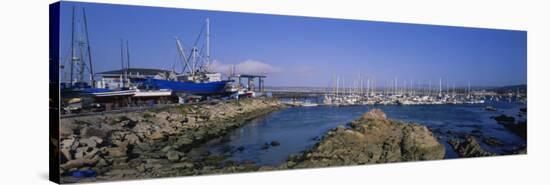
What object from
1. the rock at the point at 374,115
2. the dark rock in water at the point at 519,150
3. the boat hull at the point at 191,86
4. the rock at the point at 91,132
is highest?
the boat hull at the point at 191,86

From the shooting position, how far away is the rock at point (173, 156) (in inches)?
359

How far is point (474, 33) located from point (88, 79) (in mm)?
6539

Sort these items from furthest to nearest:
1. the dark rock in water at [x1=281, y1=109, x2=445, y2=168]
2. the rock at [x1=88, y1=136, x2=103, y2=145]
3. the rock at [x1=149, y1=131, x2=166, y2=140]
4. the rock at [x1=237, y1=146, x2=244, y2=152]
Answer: the dark rock in water at [x1=281, y1=109, x2=445, y2=168] → the rock at [x1=237, y1=146, x2=244, y2=152] → the rock at [x1=149, y1=131, x2=166, y2=140] → the rock at [x1=88, y1=136, x2=103, y2=145]

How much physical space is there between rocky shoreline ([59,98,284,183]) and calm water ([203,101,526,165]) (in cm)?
16

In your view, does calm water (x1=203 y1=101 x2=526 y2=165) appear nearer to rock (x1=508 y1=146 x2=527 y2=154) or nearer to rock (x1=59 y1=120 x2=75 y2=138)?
rock (x1=508 y1=146 x2=527 y2=154)

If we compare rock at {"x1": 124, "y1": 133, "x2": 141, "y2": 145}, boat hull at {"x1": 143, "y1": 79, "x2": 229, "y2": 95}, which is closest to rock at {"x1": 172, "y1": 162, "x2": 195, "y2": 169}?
rock at {"x1": 124, "y1": 133, "x2": 141, "y2": 145}

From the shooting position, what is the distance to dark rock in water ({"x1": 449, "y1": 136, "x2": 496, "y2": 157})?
11.5 meters

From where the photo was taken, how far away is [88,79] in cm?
870

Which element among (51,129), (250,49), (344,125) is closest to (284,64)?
(250,49)

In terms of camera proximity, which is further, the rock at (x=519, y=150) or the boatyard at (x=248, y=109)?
the rock at (x=519, y=150)

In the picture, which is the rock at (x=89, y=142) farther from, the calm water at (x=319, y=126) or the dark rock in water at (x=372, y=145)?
the dark rock in water at (x=372, y=145)

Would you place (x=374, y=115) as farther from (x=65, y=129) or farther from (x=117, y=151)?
(x=65, y=129)

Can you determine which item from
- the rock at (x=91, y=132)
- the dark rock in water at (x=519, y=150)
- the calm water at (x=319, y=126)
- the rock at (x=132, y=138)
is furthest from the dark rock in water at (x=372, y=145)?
the rock at (x=91, y=132)

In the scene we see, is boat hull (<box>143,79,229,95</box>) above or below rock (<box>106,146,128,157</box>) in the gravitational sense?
above
